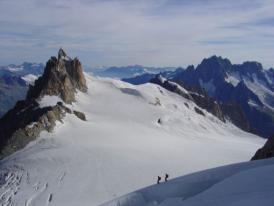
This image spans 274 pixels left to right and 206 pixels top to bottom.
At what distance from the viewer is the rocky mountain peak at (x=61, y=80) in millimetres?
98125

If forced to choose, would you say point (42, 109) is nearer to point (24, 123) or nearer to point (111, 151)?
point (24, 123)

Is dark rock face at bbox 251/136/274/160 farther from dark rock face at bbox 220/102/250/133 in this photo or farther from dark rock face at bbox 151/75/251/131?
dark rock face at bbox 220/102/250/133

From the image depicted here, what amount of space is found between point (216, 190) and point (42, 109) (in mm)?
59935

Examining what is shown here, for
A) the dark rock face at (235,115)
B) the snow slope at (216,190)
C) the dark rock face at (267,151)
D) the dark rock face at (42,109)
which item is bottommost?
the dark rock face at (235,115)

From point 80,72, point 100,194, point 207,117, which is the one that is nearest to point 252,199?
point 100,194

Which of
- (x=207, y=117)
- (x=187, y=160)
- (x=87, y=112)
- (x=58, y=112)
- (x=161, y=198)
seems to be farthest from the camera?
(x=207, y=117)

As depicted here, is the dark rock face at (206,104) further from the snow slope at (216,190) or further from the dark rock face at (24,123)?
the snow slope at (216,190)

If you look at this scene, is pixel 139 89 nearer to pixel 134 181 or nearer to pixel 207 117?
pixel 207 117

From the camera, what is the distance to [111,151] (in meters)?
71.8

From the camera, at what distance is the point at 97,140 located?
256 ft

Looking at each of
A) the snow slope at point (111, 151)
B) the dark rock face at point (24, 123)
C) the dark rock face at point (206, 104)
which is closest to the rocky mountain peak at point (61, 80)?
the snow slope at point (111, 151)

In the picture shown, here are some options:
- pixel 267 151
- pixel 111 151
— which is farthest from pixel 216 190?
pixel 111 151

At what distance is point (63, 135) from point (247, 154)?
30.1 metres

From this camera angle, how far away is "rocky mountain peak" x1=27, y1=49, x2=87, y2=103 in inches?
3863
